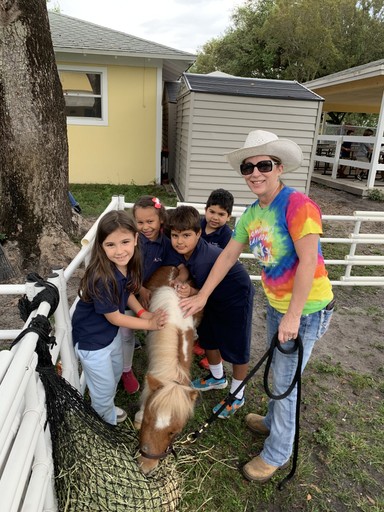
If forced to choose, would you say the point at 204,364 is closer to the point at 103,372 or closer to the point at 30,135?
the point at 103,372

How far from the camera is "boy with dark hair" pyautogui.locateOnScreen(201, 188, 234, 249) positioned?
3.21 meters

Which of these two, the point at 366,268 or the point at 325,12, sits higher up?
the point at 325,12

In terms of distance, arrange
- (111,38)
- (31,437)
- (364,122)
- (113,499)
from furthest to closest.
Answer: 1. (364,122)
2. (111,38)
3. (113,499)
4. (31,437)

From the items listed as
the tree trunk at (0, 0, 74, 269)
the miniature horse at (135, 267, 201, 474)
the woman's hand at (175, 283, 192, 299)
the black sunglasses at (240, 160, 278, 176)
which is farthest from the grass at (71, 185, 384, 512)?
the tree trunk at (0, 0, 74, 269)

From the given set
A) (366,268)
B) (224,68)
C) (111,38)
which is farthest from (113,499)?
(224,68)

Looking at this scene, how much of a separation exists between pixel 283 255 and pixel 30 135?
12.3 feet

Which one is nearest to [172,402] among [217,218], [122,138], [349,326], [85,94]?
[217,218]

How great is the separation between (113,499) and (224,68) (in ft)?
114

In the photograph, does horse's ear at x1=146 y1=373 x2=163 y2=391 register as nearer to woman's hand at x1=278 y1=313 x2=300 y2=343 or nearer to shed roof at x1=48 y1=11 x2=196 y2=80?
woman's hand at x1=278 y1=313 x2=300 y2=343

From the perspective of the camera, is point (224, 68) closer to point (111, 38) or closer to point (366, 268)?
point (111, 38)

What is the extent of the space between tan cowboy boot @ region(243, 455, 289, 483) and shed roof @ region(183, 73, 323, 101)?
771 cm

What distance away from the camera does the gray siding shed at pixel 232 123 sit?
8.47 m

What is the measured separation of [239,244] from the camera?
A: 2344 millimetres

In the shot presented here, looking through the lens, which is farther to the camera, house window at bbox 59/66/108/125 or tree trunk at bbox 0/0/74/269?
house window at bbox 59/66/108/125
